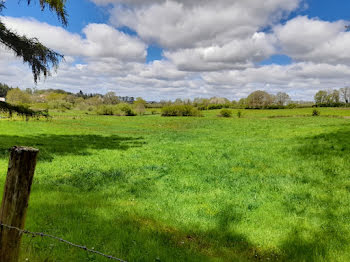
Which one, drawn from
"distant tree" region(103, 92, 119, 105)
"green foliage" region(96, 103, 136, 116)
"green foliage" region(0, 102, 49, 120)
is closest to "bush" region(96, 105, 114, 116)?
"green foliage" region(96, 103, 136, 116)

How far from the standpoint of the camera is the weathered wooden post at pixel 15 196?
2.85m

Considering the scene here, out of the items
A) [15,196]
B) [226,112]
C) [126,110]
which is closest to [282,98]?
[226,112]

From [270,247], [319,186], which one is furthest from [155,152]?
[270,247]

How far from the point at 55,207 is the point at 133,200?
8.10 feet

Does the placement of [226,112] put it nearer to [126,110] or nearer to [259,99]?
[126,110]

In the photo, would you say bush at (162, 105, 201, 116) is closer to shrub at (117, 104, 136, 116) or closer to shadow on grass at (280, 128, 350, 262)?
shrub at (117, 104, 136, 116)

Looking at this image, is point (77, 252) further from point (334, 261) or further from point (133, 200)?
point (334, 261)

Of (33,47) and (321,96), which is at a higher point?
(321,96)

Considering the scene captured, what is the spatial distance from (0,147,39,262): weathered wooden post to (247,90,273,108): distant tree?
116985 millimetres

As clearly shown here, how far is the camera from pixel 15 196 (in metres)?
2.94

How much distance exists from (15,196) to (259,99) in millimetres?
122172

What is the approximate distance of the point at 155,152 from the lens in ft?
55.8

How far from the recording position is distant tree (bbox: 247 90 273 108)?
374 feet

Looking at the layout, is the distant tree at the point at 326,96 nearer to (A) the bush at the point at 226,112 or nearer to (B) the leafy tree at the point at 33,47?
(A) the bush at the point at 226,112
